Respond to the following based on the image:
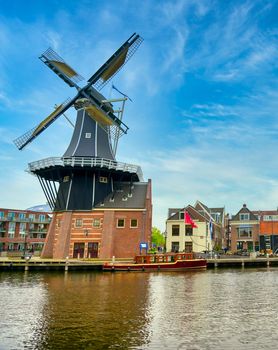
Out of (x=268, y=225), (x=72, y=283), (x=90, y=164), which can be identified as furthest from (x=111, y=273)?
(x=268, y=225)

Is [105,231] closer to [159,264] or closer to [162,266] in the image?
[159,264]

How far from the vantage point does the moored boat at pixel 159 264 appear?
41531 mm

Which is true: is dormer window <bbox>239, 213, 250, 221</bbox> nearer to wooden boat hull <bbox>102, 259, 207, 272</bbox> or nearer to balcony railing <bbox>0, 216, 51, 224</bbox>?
wooden boat hull <bbox>102, 259, 207, 272</bbox>

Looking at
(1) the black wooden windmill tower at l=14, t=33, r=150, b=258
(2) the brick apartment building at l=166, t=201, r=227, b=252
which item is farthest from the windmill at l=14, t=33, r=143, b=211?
(2) the brick apartment building at l=166, t=201, r=227, b=252

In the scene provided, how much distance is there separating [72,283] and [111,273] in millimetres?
9251

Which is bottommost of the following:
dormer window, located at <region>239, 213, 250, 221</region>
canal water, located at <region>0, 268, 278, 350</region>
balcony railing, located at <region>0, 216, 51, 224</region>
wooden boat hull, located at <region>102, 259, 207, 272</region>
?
canal water, located at <region>0, 268, 278, 350</region>

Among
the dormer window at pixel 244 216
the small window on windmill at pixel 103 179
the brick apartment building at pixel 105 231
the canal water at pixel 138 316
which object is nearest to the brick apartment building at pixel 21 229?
the brick apartment building at pixel 105 231

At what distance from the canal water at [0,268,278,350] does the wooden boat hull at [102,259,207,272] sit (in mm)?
10837

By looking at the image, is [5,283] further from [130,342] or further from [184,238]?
[184,238]

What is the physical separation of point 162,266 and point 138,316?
83.2ft

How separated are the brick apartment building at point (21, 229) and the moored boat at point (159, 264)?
173 ft

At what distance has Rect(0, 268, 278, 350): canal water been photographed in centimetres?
1414

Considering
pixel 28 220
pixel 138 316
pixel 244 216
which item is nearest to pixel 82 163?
pixel 138 316

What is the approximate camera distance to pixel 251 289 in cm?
2794
